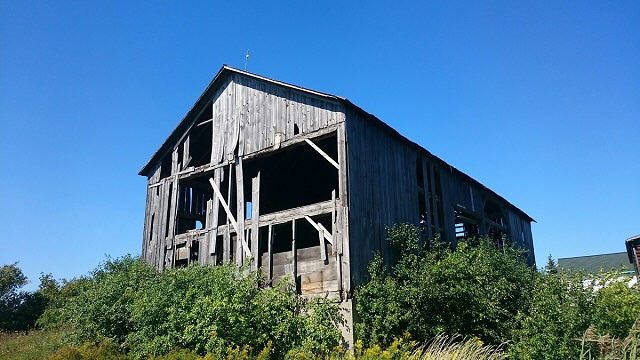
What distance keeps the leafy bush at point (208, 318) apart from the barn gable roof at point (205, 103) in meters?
6.06

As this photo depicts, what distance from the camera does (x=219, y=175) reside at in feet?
63.0

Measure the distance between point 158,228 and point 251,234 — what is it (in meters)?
5.64

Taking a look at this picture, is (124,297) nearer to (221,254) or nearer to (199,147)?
(221,254)

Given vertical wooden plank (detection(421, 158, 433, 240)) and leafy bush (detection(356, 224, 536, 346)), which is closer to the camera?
leafy bush (detection(356, 224, 536, 346))

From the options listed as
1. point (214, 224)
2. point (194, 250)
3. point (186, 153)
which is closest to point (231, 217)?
point (214, 224)

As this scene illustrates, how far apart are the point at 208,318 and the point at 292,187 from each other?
12.6 metres

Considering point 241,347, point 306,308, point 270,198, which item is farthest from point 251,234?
point 270,198

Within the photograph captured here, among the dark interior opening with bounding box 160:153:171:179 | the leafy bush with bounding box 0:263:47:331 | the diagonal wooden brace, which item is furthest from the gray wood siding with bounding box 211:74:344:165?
the leafy bush with bounding box 0:263:47:331

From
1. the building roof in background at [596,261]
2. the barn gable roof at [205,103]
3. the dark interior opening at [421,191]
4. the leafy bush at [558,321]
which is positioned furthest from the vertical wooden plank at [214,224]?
the building roof in background at [596,261]

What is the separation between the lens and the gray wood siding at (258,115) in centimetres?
1681

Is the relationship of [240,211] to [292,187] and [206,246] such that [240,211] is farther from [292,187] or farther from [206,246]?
[292,187]

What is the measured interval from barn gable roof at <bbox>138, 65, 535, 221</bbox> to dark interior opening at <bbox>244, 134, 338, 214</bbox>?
3206 mm

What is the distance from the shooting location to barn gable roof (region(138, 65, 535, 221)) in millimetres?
16516

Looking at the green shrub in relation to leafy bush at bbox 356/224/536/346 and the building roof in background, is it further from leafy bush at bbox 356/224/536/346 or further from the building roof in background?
the building roof in background
